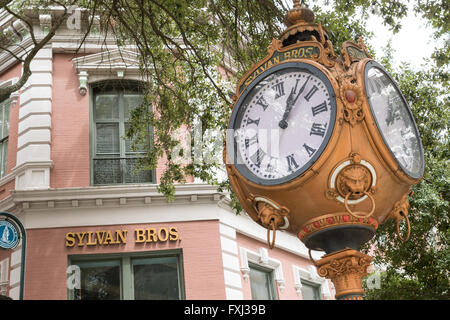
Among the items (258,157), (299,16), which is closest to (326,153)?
(258,157)

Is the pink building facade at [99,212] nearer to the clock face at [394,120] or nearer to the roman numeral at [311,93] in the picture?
the clock face at [394,120]

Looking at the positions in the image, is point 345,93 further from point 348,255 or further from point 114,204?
point 114,204

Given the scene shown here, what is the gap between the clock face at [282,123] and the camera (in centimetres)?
220

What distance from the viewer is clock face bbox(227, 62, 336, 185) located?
220cm

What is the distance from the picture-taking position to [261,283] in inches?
504

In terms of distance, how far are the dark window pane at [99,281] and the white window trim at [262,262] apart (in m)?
2.59

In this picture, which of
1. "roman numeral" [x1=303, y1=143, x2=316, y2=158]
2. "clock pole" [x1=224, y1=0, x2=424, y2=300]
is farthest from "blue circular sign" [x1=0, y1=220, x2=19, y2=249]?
"roman numeral" [x1=303, y1=143, x2=316, y2=158]

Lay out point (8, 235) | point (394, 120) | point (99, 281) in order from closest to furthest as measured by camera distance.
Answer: point (394, 120) → point (8, 235) → point (99, 281)

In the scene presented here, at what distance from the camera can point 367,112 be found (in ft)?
7.12

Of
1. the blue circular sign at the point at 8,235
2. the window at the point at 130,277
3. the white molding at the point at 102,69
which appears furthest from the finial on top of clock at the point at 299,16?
the white molding at the point at 102,69

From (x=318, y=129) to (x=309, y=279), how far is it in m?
12.5

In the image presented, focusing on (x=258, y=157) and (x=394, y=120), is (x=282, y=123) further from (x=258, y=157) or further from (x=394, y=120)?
(x=394, y=120)

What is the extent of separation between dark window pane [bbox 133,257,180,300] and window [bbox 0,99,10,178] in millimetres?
3935

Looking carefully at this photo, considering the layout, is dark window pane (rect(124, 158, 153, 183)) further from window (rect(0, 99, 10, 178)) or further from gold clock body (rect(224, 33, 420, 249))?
gold clock body (rect(224, 33, 420, 249))
